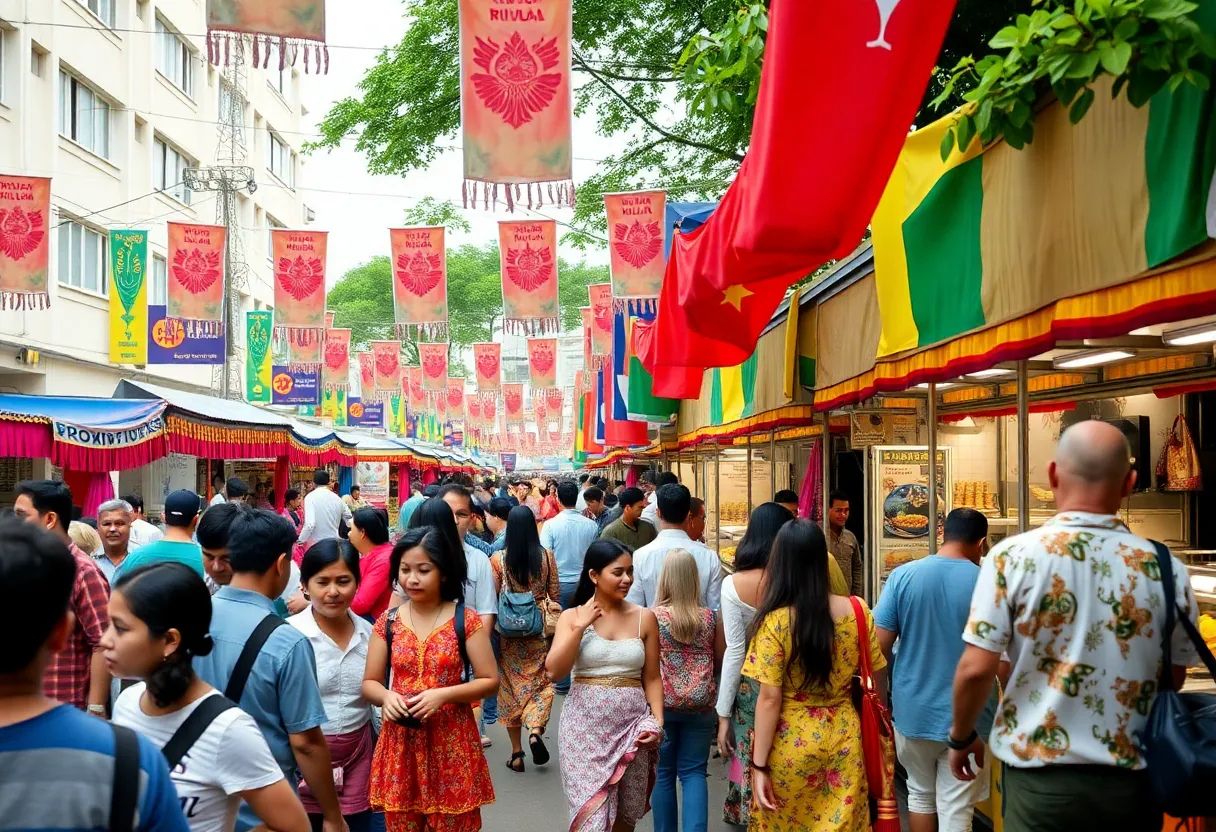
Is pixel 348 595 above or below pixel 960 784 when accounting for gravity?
above

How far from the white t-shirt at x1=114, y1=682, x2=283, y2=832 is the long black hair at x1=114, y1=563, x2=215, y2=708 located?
85 millimetres

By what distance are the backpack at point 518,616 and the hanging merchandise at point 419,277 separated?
9.79m

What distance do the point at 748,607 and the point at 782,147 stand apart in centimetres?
286

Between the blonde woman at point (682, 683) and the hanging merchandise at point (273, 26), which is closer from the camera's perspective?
the blonde woman at point (682, 683)

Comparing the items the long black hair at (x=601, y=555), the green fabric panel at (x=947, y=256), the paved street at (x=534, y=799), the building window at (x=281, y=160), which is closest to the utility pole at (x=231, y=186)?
the building window at (x=281, y=160)

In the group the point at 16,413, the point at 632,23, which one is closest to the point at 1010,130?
the point at 16,413

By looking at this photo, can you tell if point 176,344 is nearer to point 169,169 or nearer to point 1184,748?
point 169,169

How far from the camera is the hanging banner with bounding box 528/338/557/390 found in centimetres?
3103

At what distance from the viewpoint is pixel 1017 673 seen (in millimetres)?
3348

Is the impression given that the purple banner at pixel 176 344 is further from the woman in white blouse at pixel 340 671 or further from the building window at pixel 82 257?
the woman in white blouse at pixel 340 671

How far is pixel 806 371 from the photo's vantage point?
808 centimetres

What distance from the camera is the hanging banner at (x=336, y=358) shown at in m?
32.5

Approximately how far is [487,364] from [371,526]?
28.7 meters

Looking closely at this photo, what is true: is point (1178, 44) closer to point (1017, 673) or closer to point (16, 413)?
point (1017, 673)
